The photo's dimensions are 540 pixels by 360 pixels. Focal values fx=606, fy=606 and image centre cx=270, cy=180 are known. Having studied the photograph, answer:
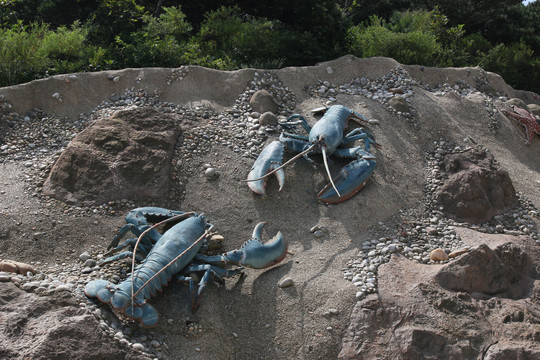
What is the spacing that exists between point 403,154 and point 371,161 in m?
1.08

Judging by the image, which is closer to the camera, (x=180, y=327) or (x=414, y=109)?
(x=180, y=327)

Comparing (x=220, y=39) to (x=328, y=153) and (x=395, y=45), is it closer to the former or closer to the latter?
(x=395, y=45)

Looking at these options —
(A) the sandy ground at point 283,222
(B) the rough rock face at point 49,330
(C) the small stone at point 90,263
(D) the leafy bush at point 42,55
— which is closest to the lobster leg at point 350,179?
(A) the sandy ground at point 283,222

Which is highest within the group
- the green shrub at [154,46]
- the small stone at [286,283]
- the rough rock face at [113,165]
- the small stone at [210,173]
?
the green shrub at [154,46]

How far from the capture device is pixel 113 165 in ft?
23.1

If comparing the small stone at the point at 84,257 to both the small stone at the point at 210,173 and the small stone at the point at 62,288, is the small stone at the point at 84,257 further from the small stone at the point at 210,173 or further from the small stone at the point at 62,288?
the small stone at the point at 210,173

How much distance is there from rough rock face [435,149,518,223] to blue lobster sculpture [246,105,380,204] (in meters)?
1.10

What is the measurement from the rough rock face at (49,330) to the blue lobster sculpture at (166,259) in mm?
290

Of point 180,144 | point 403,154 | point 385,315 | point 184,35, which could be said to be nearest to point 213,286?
point 385,315

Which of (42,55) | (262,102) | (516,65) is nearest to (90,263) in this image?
(262,102)

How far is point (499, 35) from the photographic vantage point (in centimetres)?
1462

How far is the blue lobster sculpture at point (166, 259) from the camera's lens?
5398 millimetres

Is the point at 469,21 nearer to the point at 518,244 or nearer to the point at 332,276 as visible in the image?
the point at 518,244

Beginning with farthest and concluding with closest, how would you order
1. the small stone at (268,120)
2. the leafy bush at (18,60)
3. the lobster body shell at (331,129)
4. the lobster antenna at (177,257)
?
the leafy bush at (18,60)
the small stone at (268,120)
the lobster body shell at (331,129)
the lobster antenna at (177,257)
